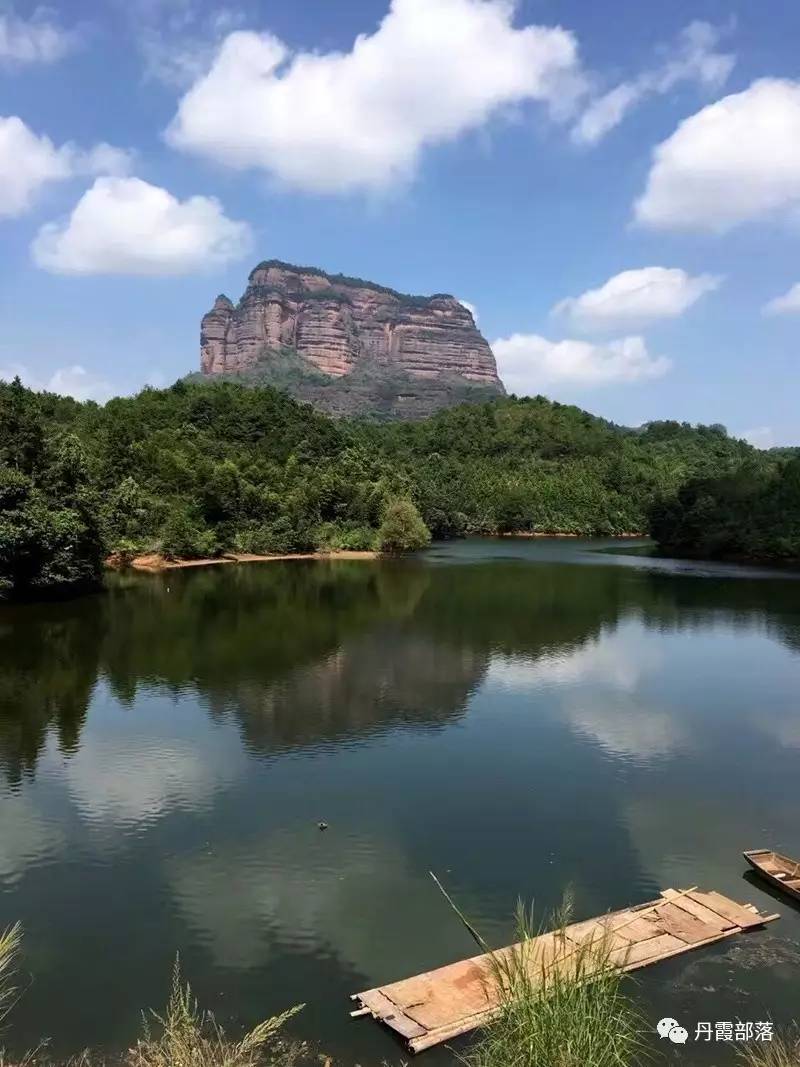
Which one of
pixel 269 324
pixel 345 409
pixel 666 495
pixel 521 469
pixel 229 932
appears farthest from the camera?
pixel 269 324

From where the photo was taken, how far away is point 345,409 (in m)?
129

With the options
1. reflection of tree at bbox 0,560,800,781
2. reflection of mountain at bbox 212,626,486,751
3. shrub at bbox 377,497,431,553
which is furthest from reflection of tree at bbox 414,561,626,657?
shrub at bbox 377,497,431,553

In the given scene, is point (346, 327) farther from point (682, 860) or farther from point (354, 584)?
point (682, 860)

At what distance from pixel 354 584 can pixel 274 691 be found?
63.9ft

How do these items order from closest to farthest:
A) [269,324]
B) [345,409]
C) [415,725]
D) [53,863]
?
[53,863] < [415,725] < [345,409] < [269,324]

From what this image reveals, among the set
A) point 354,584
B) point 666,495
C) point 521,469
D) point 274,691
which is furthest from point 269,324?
point 274,691

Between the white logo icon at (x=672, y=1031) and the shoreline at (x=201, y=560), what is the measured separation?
35430mm

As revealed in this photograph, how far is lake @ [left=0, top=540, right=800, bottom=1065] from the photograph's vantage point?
805 centimetres

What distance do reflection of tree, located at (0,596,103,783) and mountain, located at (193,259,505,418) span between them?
4052 inches

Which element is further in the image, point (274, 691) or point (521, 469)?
point (521, 469)

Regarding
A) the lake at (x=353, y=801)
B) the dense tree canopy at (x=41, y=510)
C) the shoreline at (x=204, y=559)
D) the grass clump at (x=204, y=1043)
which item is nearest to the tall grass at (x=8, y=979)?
the lake at (x=353, y=801)

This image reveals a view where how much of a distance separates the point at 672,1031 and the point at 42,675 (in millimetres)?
16196

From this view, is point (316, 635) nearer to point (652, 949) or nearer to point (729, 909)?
point (729, 909)

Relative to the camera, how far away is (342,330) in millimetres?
148500
